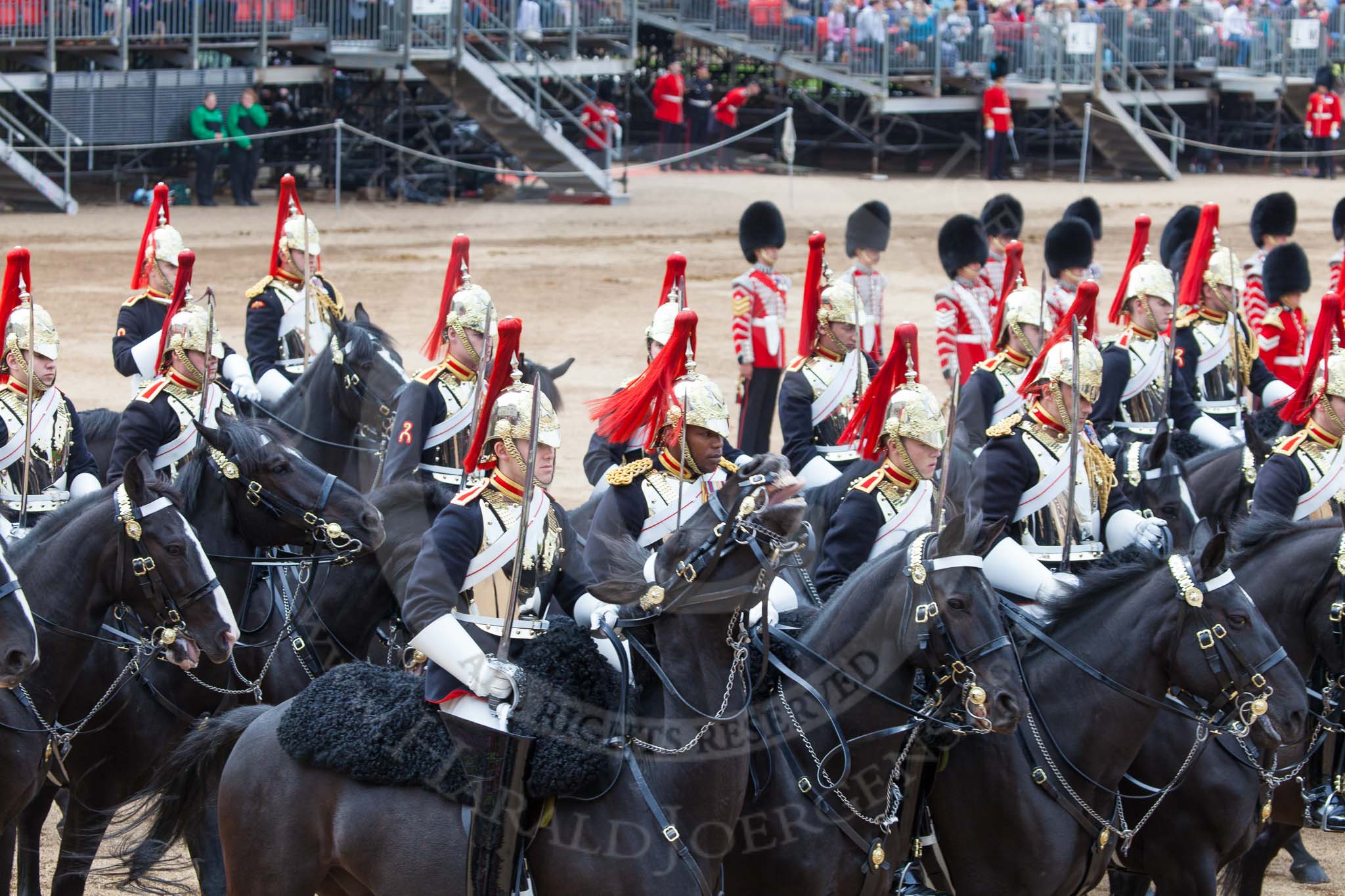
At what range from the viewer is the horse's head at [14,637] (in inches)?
212

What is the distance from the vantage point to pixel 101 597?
6004mm

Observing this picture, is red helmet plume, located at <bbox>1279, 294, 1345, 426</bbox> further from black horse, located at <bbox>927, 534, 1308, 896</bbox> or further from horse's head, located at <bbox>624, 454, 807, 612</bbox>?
horse's head, located at <bbox>624, 454, 807, 612</bbox>

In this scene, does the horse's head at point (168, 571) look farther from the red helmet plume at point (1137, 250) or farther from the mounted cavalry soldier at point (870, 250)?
the red helmet plume at point (1137, 250)

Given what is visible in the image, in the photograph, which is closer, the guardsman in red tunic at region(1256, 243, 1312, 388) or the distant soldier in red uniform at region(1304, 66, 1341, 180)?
the guardsman in red tunic at region(1256, 243, 1312, 388)

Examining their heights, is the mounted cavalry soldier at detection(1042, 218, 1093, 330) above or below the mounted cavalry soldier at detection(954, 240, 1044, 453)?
above

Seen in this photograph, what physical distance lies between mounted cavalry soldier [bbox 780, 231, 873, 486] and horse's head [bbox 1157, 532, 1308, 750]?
2.63m

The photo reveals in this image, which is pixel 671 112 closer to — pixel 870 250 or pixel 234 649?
pixel 870 250

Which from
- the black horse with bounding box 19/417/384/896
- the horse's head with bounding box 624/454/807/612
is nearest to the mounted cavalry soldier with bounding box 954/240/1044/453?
the black horse with bounding box 19/417/384/896

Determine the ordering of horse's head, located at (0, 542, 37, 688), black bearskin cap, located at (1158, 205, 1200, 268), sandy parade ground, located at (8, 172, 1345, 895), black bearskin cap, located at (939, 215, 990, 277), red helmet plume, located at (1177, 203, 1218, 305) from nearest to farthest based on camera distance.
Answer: horse's head, located at (0, 542, 37, 688)
red helmet plume, located at (1177, 203, 1218, 305)
black bearskin cap, located at (939, 215, 990, 277)
black bearskin cap, located at (1158, 205, 1200, 268)
sandy parade ground, located at (8, 172, 1345, 895)

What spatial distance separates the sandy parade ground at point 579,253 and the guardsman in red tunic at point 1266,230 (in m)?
3.04

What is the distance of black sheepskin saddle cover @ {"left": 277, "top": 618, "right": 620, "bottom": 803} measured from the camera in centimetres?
489

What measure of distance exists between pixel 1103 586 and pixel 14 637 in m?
3.24

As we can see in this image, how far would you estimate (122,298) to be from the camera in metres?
16.7

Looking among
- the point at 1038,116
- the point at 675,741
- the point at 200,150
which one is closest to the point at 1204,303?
the point at 675,741
